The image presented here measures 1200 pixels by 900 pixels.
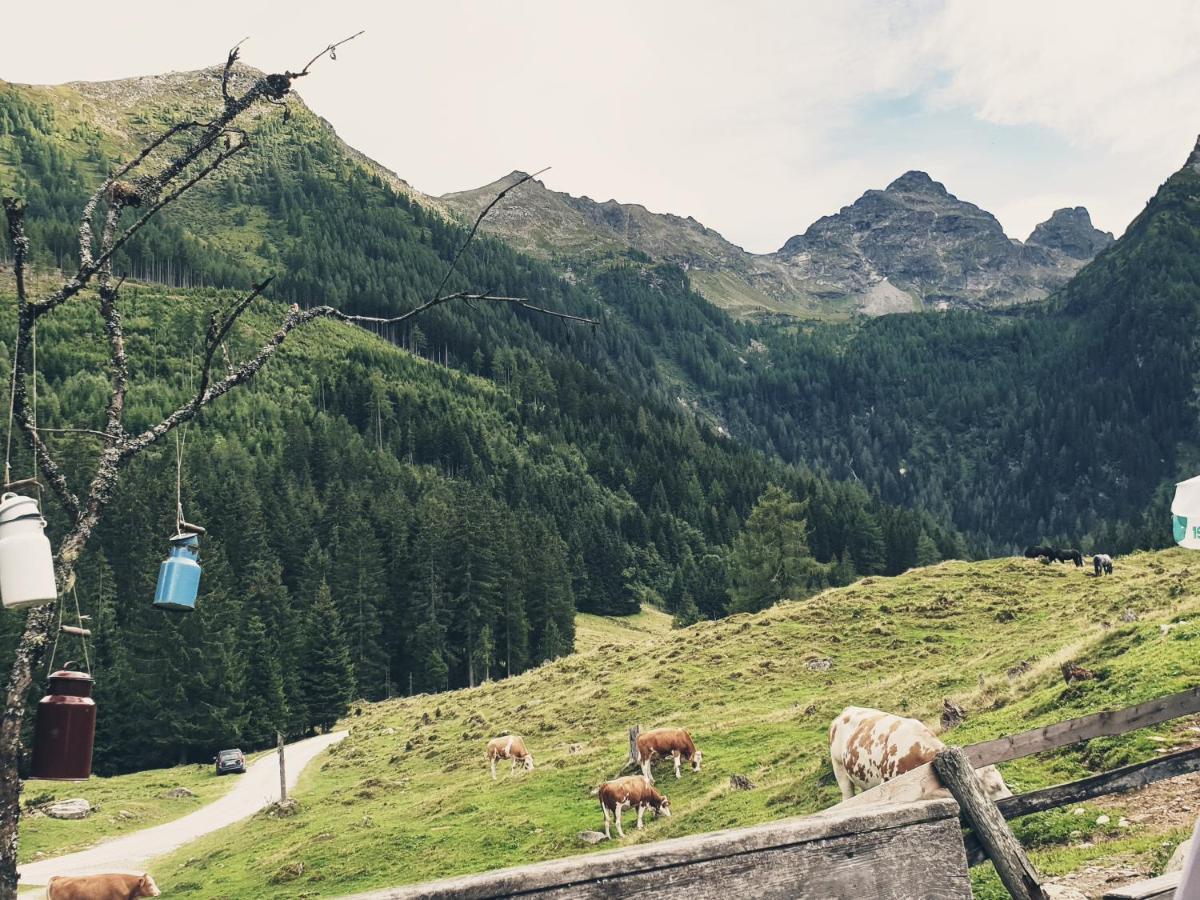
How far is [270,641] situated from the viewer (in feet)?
250

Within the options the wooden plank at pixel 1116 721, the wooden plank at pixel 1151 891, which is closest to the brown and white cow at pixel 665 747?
the wooden plank at pixel 1116 721

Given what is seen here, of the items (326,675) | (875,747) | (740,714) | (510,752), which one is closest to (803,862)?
(875,747)

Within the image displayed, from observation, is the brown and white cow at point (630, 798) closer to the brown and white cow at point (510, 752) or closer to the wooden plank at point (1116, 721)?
the brown and white cow at point (510, 752)

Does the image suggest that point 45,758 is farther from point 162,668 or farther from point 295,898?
point 162,668

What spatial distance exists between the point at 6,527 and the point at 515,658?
313 feet

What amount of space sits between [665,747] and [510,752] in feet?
31.2

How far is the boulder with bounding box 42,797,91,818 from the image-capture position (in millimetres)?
40438

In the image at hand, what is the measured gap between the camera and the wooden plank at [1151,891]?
627 centimetres

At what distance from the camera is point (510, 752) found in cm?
3559

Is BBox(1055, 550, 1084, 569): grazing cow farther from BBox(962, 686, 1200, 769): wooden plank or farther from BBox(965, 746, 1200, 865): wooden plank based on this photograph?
BBox(965, 746, 1200, 865): wooden plank

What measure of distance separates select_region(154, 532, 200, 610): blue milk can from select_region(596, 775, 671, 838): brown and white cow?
1782 cm

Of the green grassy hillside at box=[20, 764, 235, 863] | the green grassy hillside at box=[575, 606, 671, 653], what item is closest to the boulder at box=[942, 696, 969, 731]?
the green grassy hillside at box=[20, 764, 235, 863]

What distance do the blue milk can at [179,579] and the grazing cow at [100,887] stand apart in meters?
15.7

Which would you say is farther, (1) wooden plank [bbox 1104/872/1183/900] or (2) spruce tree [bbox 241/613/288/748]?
(2) spruce tree [bbox 241/613/288/748]
